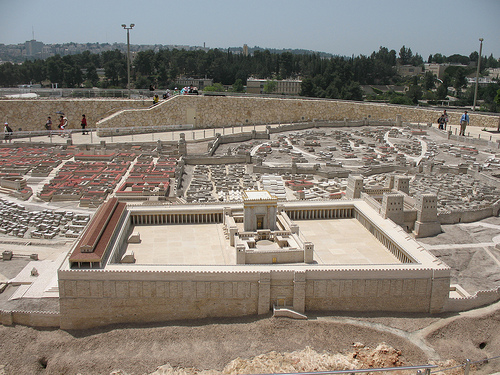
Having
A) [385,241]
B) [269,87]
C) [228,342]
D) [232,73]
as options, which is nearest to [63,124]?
[385,241]

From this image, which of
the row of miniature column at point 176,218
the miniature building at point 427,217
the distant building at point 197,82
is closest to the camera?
the row of miniature column at point 176,218

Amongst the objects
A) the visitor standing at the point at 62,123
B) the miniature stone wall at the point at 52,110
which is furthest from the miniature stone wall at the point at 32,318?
the miniature stone wall at the point at 52,110

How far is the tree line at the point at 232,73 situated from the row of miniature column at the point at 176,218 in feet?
233

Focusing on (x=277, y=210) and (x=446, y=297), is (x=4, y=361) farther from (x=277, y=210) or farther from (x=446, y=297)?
(x=446, y=297)

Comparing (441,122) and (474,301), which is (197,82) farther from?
(474,301)

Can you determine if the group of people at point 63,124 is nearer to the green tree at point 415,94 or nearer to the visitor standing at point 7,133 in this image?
the visitor standing at point 7,133

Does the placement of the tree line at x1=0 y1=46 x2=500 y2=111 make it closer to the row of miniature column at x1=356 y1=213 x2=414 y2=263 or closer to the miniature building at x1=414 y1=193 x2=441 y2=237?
the miniature building at x1=414 y1=193 x2=441 y2=237

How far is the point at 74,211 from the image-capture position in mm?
43188

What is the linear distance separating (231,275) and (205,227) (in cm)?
786

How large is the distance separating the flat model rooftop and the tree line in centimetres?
7058

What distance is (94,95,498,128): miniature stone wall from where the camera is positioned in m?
74.6

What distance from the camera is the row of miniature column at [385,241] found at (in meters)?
30.6

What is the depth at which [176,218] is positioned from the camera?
36031 mm

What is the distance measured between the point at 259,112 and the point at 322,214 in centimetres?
4664
